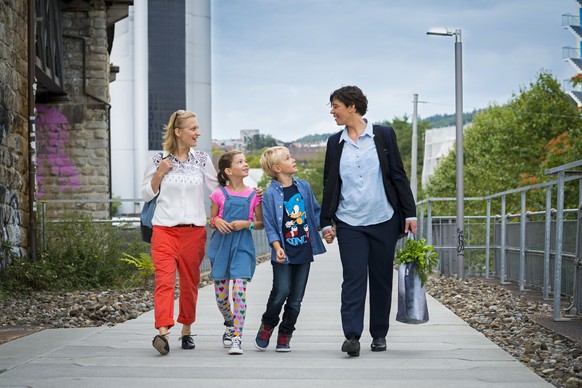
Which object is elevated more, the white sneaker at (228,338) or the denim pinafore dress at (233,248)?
the denim pinafore dress at (233,248)

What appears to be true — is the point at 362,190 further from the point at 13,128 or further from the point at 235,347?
the point at 13,128

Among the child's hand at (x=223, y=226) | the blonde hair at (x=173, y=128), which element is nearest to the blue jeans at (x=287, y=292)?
the child's hand at (x=223, y=226)

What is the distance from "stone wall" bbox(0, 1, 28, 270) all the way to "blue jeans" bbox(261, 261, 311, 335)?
7.39 metres

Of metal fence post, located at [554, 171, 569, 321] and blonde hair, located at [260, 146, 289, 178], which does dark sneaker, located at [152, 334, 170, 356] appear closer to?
blonde hair, located at [260, 146, 289, 178]

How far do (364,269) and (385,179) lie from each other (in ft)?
2.10

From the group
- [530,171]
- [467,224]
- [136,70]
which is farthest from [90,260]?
[530,171]

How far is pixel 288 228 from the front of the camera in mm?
7430

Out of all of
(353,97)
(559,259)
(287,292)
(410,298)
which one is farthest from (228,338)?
(559,259)

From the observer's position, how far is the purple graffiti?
2342 centimetres

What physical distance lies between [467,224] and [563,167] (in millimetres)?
11455

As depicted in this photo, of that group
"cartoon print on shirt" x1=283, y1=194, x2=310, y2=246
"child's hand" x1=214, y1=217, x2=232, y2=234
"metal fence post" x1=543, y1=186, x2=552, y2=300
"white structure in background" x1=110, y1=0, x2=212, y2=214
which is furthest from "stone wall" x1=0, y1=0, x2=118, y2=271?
"white structure in background" x1=110, y1=0, x2=212, y2=214

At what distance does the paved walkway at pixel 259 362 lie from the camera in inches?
242

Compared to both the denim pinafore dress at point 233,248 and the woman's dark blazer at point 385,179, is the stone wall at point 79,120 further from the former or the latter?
the woman's dark blazer at point 385,179

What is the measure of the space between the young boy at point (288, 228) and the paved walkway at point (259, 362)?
0.44 meters
